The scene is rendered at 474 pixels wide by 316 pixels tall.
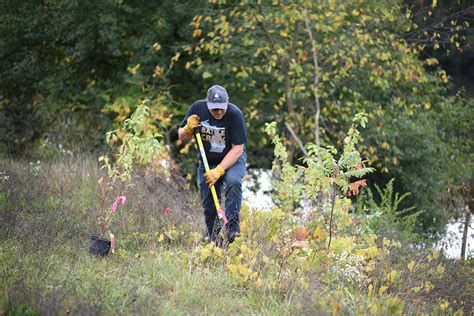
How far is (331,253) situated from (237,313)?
1.49 m

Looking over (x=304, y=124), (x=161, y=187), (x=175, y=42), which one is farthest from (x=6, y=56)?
(x=161, y=187)

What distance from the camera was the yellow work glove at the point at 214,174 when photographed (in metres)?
7.36

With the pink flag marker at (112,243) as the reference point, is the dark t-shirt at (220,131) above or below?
above

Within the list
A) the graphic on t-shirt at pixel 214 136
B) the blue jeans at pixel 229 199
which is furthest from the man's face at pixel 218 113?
the blue jeans at pixel 229 199

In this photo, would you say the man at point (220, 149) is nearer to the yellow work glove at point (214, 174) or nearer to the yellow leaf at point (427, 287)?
the yellow work glove at point (214, 174)

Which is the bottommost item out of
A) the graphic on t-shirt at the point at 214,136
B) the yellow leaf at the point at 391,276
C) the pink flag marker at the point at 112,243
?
the yellow leaf at the point at 391,276

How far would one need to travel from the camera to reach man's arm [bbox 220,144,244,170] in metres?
7.43

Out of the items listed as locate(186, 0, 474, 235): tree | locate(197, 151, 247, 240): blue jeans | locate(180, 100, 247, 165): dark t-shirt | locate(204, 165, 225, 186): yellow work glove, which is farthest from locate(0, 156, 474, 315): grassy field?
locate(186, 0, 474, 235): tree

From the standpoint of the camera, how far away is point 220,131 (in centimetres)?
755

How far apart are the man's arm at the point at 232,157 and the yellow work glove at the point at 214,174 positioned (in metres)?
0.05

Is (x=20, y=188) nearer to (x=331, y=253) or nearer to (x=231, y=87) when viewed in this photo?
(x=331, y=253)

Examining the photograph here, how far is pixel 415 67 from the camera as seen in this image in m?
13.6

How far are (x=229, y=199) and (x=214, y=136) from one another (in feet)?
2.10

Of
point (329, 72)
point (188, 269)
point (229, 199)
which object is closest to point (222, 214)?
point (229, 199)
